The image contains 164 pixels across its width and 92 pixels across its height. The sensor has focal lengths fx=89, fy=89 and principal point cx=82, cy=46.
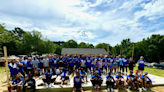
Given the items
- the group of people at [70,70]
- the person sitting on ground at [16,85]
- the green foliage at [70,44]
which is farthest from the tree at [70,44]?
the person sitting on ground at [16,85]

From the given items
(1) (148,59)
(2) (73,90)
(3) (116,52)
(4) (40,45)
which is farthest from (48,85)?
(3) (116,52)

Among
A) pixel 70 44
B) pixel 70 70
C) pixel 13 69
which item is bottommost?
pixel 70 70

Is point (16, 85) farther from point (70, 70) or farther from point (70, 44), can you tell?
point (70, 44)

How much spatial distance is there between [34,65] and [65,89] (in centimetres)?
386

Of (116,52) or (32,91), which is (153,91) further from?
(116,52)

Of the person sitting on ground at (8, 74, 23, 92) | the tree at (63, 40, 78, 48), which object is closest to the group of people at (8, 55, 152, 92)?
the person sitting on ground at (8, 74, 23, 92)

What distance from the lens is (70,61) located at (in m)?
7.93

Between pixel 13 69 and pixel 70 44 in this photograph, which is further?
pixel 70 44

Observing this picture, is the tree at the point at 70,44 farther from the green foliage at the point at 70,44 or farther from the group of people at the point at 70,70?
the group of people at the point at 70,70

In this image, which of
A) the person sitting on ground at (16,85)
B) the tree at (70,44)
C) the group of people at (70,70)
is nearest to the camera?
the person sitting on ground at (16,85)

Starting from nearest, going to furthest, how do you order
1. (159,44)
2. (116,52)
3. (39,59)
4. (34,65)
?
(34,65)
(39,59)
(159,44)
(116,52)

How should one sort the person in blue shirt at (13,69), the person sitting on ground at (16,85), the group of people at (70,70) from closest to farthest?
the person sitting on ground at (16,85)
the group of people at (70,70)
the person in blue shirt at (13,69)

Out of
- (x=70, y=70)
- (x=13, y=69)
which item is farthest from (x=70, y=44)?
(x=13, y=69)

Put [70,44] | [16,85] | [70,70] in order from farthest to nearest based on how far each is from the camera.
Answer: [70,44], [70,70], [16,85]
